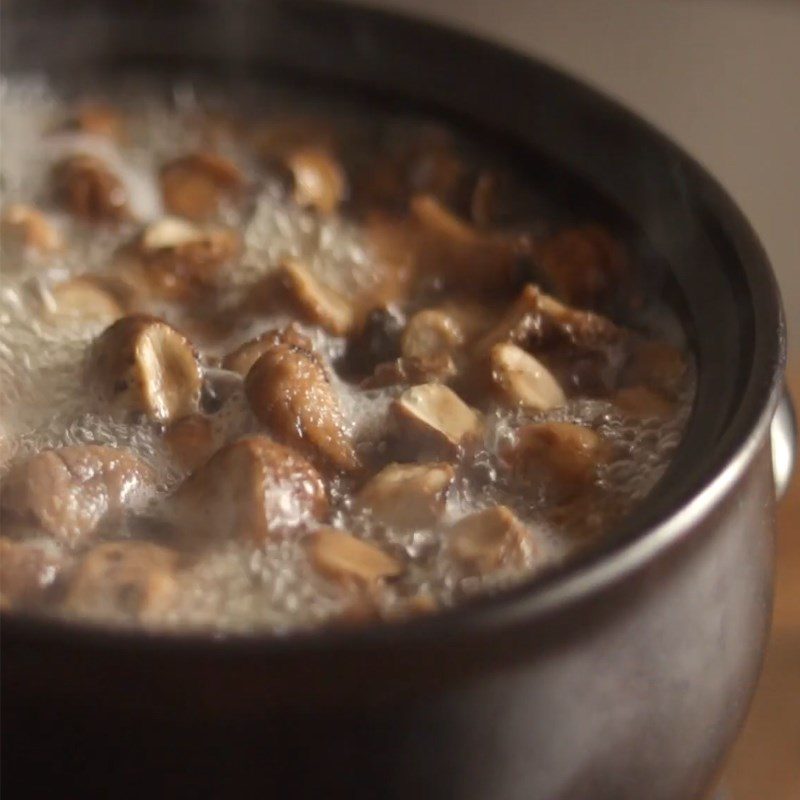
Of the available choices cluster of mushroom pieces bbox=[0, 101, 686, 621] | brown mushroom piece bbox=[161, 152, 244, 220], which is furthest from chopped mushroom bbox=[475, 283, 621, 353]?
brown mushroom piece bbox=[161, 152, 244, 220]

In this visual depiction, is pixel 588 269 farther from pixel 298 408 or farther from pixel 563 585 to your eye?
pixel 563 585

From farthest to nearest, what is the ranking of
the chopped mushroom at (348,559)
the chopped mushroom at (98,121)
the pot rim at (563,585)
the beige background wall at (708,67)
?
1. the beige background wall at (708,67)
2. the chopped mushroom at (98,121)
3. the chopped mushroom at (348,559)
4. the pot rim at (563,585)

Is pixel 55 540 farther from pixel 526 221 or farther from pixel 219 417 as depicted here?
pixel 526 221

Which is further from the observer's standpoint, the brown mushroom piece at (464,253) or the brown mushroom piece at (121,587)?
the brown mushroom piece at (464,253)

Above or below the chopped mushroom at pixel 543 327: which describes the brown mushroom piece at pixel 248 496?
below

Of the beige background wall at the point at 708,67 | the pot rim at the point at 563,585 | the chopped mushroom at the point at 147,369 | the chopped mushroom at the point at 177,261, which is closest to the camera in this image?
the pot rim at the point at 563,585

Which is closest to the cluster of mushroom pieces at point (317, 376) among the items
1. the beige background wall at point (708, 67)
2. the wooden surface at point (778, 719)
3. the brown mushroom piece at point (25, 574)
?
the brown mushroom piece at point (25, 574)

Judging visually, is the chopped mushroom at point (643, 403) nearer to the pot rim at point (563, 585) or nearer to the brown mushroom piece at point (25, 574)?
the pot rim at point (563, 585)
